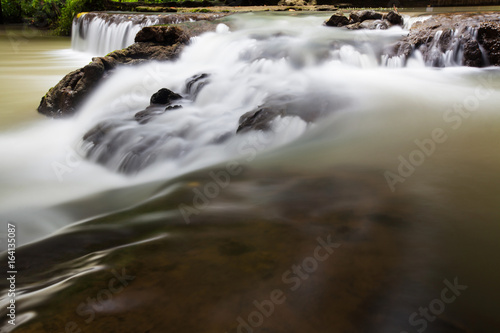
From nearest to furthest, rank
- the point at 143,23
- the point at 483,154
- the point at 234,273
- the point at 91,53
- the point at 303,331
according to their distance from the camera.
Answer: the point at 303,331 → the point at 234,273 → the point at 483,154 → the point at 143,23 → the point at 91,53

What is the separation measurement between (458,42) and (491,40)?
0.54 metres

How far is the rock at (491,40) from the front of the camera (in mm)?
6988

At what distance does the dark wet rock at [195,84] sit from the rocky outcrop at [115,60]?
155 cm

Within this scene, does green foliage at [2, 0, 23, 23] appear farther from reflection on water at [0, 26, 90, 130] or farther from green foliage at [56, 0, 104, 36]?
green foliage at [56, 0, 104, 36]

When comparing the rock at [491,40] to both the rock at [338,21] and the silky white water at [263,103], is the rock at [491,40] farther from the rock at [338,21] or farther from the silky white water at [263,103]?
the rock at [338,21]

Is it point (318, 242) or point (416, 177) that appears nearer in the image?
point (318, 242)

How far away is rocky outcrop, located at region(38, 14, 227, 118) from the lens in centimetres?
664

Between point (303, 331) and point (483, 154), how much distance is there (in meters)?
2.92

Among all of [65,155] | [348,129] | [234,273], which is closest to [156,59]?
[65,155]

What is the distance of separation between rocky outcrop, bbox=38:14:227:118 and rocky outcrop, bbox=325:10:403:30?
120 inches

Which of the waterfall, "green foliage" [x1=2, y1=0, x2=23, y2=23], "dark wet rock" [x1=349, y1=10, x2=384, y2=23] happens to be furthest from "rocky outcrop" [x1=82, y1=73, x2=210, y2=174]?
"green foliage" [x1=2, y1=0, x2=23, y2=23]

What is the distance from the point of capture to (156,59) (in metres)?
7.86

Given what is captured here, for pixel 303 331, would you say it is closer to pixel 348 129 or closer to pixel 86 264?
pixel 86 264

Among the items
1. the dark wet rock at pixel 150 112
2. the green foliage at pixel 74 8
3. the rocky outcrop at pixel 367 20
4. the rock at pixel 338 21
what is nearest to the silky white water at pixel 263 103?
the dark wet rock at pixel 150 112
